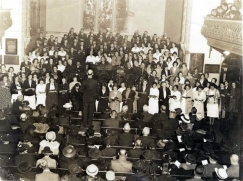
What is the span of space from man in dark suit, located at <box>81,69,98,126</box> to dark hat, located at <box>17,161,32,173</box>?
3246 mm

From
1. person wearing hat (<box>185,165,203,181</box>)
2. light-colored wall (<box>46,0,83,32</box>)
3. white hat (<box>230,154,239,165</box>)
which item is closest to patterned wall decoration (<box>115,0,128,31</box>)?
light-colored wall (<box>46,0,83,32</box>)

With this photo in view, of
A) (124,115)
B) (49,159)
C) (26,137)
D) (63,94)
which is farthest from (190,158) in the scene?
(63,94)

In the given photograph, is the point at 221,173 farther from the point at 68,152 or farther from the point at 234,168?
the point at 68,152

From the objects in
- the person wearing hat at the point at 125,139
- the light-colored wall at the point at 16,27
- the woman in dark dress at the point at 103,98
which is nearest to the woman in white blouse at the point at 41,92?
the woman in dark dress at the point at 103,98

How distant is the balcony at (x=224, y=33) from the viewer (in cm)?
1009

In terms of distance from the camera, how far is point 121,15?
18531 mm

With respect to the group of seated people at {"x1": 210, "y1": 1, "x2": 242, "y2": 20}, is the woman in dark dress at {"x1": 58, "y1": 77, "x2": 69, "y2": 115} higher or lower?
lower

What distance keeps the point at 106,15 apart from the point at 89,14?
0.91m

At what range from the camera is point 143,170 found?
709cm

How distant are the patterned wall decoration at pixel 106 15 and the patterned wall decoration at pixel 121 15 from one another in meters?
0.44

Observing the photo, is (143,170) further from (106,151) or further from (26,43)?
(26,43)

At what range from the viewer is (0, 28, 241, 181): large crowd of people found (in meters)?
7.17

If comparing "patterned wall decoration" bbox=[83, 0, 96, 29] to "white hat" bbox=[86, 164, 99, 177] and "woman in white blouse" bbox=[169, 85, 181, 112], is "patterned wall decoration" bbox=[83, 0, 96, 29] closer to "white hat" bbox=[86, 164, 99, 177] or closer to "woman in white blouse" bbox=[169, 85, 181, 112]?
"woman in white blouse" bbox=[169, 85, 181, 112]

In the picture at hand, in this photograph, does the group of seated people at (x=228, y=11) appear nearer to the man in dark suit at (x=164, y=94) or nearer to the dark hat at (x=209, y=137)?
the man in dark suit at (x=164, y=94)
